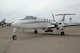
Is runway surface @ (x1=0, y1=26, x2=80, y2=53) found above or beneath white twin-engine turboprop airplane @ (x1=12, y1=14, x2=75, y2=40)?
beneath

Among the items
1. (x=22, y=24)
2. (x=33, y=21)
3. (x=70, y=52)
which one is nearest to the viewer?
(x=70, y=52)

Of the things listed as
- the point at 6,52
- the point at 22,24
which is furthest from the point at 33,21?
the point at 6,52

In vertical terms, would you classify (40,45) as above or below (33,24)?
below

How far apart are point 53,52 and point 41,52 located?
52 centimetres

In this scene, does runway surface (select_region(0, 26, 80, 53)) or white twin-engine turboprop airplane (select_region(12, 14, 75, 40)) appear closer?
runway surface (select_region(0, 26, 80, 53))

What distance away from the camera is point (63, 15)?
19.7m

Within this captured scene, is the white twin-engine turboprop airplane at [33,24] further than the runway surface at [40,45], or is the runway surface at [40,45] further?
the white twin-engine turboprop airplane at [33,24]

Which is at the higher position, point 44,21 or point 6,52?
point 44,21

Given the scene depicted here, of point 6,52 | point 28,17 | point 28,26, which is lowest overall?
point 6,52

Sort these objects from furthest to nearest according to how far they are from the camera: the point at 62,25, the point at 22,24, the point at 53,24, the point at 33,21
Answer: the point at 53,24, the point at 62,25, the point at 33,21, the point at 22,24

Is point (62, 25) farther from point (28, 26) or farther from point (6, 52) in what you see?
point (6, 52)

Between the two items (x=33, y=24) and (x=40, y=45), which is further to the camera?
(x=33, y=24)

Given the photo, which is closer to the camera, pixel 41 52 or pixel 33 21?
pixel 41 52

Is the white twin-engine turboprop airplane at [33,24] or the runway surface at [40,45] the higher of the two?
the white twin-engine turboprop airplane at [33,24]
